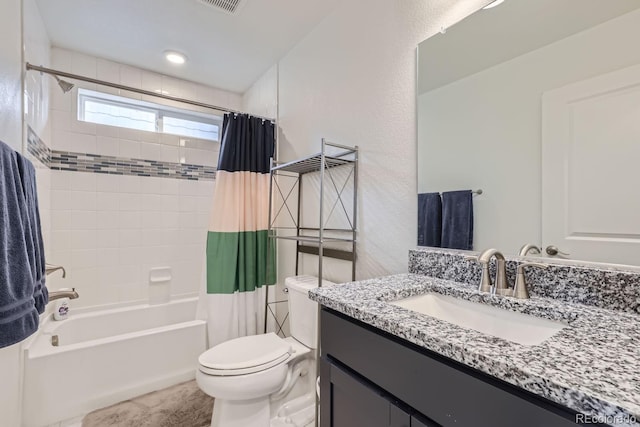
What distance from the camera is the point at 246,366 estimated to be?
134 cm

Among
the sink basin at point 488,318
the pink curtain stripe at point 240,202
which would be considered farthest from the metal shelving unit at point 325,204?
the sink basin at point 488,318

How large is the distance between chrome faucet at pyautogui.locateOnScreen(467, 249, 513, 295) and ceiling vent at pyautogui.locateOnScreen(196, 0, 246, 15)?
1793 mm

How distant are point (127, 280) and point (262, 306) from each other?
1.17m

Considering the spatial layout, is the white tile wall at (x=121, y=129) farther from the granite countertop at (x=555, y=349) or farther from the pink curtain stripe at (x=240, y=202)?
the granite countertop at (x=555, y=349)

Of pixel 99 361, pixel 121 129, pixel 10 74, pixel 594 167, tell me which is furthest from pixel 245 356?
pixel 121 129

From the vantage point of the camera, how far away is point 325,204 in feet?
5.91

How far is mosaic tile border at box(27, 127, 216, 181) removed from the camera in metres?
2.00

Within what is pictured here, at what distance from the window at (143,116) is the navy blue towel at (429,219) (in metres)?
2.29

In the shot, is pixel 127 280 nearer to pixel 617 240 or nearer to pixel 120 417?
pixel 120 417

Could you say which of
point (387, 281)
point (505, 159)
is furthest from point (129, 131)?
point (505, 159)

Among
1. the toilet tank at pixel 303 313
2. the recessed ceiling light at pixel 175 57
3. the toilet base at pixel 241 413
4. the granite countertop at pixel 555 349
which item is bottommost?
the toilet base at pixel 241 413

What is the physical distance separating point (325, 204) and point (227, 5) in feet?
4.21

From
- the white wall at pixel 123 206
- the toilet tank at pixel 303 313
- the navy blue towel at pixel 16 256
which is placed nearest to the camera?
the navy blue towel at pixel 16 256

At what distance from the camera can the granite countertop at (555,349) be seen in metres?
0.41
